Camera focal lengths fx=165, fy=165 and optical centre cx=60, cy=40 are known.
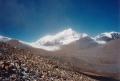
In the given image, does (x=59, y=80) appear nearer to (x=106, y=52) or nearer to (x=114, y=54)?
(x=114, y=54)

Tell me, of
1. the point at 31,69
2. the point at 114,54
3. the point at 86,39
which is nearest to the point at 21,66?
the point at 31,69

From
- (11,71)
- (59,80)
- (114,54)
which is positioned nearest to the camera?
(11,71)

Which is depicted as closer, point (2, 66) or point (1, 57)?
point (2, 66)

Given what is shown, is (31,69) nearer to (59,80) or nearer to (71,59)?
(59,80)

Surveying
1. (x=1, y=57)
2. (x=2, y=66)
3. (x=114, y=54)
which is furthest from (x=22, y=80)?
(x=114, y=54)

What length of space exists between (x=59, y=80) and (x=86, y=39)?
187 metres

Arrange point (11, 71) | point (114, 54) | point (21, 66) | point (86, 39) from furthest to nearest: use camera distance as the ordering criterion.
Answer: point (86, 39) < point (114, 54) < point (21, 66) < point (11, 71)

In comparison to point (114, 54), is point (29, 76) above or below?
below

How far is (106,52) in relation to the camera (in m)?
131

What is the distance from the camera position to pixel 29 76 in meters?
10.9

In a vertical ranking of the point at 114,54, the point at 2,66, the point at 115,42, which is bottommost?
the point at 2,66

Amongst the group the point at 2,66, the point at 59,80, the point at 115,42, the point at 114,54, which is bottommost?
the point at 59,80

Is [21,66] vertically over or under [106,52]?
under

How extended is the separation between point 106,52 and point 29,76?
126 meters
